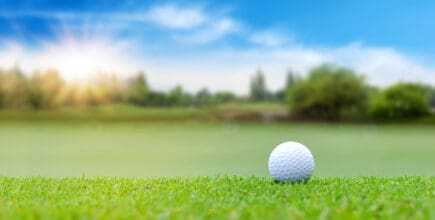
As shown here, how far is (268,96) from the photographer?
38219mm

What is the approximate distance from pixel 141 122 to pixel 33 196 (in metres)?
30.6

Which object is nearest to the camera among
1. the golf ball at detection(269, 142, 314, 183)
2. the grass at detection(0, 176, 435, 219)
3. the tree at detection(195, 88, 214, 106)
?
the grass at detection(0, 176, 435, 219)

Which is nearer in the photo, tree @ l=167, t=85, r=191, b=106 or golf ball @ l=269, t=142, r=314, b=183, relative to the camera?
golf ball @ l=269, t=142, r=314, b=183

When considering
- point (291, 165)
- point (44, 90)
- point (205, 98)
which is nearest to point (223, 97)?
point (205, 98)

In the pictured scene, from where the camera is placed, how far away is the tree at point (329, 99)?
38.4 m

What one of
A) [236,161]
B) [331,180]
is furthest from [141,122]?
[331,180]

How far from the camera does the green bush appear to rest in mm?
36878

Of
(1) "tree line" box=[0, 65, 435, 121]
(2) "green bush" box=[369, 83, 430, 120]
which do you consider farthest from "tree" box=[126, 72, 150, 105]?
(2) "green bush" box=[369, 83, 430, 120]

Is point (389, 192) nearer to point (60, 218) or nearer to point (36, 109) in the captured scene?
point (60, 218)

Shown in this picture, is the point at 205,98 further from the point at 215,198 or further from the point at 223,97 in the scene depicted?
the point at 215,198

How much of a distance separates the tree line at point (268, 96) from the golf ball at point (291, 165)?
29.9 metres

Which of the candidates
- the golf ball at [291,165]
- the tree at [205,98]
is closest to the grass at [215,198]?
the golf ball at [291,165]

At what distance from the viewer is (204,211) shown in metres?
3.91

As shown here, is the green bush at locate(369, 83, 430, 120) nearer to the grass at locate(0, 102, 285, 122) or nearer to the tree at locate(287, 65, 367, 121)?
the tree at locate(287, 65, 367, 121)
